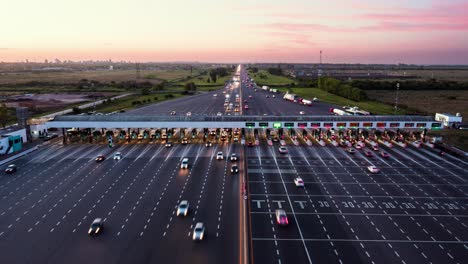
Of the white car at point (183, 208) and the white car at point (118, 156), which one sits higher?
the white car at point (118, 156)

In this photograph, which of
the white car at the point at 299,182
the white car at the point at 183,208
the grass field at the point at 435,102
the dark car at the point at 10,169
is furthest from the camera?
the grass field at the point at 435,102

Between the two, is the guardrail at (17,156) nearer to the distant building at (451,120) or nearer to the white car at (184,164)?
the white car at (184,164)

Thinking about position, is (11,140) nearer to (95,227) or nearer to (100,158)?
(100,158)

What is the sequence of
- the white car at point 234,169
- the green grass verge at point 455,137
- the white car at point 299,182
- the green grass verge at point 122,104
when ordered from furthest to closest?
the green grass verge at point 122,104 → the green grass verge at point 455,137 → the white car at point 234,169 → the white car at point 299,182

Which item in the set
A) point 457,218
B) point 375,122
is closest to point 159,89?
point 375,122

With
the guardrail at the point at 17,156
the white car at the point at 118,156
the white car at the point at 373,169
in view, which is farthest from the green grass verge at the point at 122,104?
the white car at the point at 373,169

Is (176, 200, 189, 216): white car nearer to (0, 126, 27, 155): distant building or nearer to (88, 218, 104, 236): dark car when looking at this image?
(88, 218, 104, 236): dark car

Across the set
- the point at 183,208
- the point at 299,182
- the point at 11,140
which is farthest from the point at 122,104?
the point at 183,208

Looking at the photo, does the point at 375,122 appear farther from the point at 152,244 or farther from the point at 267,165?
the point at 152,244
